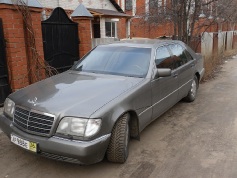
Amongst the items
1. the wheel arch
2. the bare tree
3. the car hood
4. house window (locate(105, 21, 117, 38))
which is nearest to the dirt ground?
the wheel arch

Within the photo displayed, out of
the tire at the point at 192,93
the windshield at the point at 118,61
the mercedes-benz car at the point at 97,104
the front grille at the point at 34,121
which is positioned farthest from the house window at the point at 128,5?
the front grille at the point at 34,121

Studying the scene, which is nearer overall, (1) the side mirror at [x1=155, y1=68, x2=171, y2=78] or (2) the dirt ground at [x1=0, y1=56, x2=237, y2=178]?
(2) the dirt ground at [x1=0, y1=56, x2=237, y2=178]

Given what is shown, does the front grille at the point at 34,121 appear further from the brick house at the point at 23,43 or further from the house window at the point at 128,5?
the house window at the point at 128,5

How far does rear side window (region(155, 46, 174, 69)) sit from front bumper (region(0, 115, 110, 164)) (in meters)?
1.91

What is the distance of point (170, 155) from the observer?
12.0 feet

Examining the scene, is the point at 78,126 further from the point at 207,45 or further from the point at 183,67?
the point at 207,45

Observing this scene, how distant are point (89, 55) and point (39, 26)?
7.52 ft

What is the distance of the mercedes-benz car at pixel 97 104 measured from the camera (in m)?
2.91

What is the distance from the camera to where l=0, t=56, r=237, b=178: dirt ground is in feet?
10.6

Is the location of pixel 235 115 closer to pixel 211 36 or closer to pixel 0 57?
pixel 0 57

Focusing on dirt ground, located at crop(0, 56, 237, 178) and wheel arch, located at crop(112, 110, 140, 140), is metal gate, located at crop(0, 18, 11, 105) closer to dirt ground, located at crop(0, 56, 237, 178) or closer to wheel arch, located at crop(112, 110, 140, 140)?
dirt ground, located at crop(0, 56, 237, 178)

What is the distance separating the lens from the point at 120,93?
→ 3.43 metres

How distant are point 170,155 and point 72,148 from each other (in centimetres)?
153

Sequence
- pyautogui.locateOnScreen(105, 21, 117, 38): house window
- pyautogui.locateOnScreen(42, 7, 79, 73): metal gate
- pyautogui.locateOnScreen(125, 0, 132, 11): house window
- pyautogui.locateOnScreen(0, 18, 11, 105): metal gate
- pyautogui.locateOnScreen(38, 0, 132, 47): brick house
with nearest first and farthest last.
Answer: pyautogui.locateOnScreen(0, 18, 11, 105): metal gate → pyautogui.locateOnScreen(42, 7, 79, 73): metal gate → pyautogui.locateOnScreen(38, 0, 132, 47): brick house → pyautogui.locateOnScreen(105, 21, 117, 38): house window → pyautogui.locateOnScreen(125, 0, 132, 11): house window
